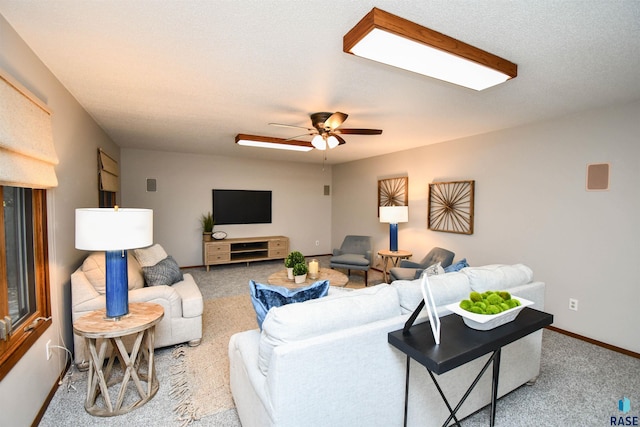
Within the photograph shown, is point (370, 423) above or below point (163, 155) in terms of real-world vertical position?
below

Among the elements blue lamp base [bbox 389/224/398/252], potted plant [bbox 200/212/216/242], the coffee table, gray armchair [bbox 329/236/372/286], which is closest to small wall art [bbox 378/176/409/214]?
blue lamp base [bbox 389/224/398/252]

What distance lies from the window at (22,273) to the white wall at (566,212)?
4.48 metres

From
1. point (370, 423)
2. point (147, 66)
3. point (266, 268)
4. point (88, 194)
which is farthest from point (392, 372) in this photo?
point (266, 268)

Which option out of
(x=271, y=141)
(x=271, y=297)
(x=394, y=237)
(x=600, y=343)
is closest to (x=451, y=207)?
(x=394, y=237)

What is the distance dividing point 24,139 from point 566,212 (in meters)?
4.52

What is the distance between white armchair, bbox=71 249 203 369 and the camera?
92.4 inches

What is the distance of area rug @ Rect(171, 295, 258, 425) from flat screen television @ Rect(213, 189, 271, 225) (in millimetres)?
2851

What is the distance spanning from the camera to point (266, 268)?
5953mm

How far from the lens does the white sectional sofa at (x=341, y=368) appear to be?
1322 millimetres

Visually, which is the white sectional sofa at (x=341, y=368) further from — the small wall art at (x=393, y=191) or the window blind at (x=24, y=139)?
the small wall art at (x=393, y=191)

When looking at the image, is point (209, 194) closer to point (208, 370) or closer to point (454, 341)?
point (208, 370)

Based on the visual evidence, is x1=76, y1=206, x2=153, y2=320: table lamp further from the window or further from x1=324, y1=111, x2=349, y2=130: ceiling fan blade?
x1=324, y1=111, x2=349, y2=130: ceiling fan blade

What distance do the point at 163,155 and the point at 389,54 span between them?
5202 mm

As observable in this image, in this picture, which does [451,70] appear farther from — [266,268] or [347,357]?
[266,268]
